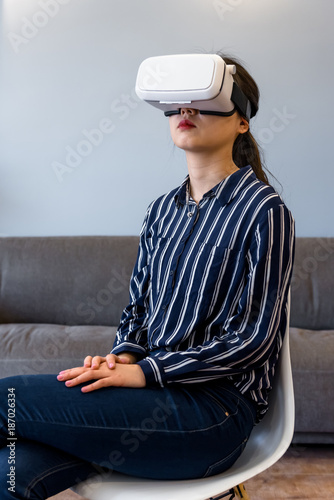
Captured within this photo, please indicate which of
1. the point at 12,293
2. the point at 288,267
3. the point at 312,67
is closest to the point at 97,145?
the point at 12,293

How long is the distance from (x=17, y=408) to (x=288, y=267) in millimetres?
547

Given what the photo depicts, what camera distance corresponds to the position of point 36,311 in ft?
9.19

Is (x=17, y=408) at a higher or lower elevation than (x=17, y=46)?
lower

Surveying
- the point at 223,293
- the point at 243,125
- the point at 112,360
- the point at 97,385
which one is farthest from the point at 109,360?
the point at 243,125

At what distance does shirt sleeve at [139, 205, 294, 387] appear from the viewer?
3.42 ft

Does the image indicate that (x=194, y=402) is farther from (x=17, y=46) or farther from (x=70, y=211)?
(x=17, y=46)

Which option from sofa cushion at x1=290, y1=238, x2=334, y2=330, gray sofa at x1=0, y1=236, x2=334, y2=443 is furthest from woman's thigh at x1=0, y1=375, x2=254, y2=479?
sofa cushion at x1=290, y1=238, x2=334, y2=330

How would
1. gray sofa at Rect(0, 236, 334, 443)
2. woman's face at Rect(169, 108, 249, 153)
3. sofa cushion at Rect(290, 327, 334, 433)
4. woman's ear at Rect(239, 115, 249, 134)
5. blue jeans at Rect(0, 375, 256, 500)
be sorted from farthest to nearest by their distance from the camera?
gray sofa at Rect(0, 236, 334, 443)
sofa cushion at Rect(290, 327, 334, 433)
woman's ear at Rect(239, 115, 249, 134)
woman's face at Rect(169, 108, 249, 153)
blue jeans at Rect(0, 375, 256, 500)

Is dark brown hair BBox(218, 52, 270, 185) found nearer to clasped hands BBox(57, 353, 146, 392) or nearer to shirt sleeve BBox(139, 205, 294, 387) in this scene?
shirt sleeve BBox(139, 205, 294, 387)

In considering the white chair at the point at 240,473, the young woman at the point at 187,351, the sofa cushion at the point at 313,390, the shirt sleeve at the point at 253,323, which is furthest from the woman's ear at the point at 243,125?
the sofa cushion at the point at 313,390

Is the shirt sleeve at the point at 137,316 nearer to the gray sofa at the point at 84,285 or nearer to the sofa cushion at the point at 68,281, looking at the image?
the gray sofa at the point at 84,285

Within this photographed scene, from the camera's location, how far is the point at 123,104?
305 cm

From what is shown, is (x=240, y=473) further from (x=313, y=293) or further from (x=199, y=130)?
(x=313, y=293)

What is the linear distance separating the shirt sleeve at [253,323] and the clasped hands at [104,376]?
21 mm
